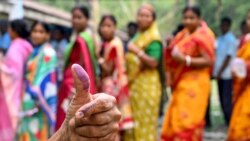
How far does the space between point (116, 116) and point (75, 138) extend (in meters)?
0.14

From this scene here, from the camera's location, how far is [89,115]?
1838mm

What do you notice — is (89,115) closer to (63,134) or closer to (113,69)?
(63,134)

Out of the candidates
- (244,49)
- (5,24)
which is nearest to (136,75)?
(244,49)

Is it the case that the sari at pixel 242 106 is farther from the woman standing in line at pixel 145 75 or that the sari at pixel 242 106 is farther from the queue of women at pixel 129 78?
the woman standing in line at pixel 145 75

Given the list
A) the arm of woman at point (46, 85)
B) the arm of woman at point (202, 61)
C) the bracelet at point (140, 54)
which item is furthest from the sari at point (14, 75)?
the arm of woman at point (202, 61)

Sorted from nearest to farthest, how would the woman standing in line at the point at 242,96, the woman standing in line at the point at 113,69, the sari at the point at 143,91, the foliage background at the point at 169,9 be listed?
the woman standing in line at the point at 242,96
the woman standing in line at the point at 113,69
the sari at the point at 143,91
the foliage background at the point at 169,9

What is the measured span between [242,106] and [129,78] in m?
1.21

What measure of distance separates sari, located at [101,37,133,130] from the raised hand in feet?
13.7

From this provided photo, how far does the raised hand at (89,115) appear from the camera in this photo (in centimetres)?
184

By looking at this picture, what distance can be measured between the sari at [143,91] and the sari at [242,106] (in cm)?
90

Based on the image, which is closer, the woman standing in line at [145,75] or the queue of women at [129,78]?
the queue of women at [129,78]

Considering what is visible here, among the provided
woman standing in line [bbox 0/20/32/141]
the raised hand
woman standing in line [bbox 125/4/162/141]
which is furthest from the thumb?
woman standing in line [bbox 125/4/162/141]

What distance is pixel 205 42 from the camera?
223 inches

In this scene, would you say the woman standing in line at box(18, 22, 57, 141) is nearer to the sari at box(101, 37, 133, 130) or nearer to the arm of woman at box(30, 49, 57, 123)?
the arm of woman at box(30, 49, 57, 123)
